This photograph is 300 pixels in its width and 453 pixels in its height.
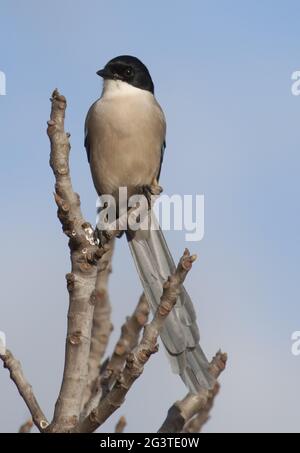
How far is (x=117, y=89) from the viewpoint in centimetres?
673

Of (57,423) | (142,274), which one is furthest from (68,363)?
(142,274)

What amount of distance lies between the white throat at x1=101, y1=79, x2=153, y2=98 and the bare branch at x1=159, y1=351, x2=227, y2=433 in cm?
323

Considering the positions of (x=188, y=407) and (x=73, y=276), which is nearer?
(x=73, y=276)

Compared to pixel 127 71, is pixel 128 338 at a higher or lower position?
lower

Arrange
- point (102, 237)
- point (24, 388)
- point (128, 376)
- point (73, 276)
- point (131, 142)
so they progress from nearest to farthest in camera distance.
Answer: point (128, 376) < point (24, 388) < point (73, 276) < point (102, 237) < point (131, 142)

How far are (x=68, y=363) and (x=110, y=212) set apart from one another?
3.03 meters

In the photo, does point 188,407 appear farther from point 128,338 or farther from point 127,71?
point 127,71

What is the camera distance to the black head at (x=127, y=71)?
22.3ft

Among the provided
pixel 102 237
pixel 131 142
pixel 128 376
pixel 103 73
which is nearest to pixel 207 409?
pixel 102 237

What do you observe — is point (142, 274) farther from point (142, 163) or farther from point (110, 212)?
point (142, 163)

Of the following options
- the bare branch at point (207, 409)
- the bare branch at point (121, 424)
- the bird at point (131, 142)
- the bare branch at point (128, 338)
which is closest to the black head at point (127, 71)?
the bird at point (131, 142)

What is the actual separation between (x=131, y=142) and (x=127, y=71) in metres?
0.81

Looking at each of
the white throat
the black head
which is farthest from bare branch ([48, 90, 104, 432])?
the black head

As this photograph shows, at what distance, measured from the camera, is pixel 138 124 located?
6512mm
